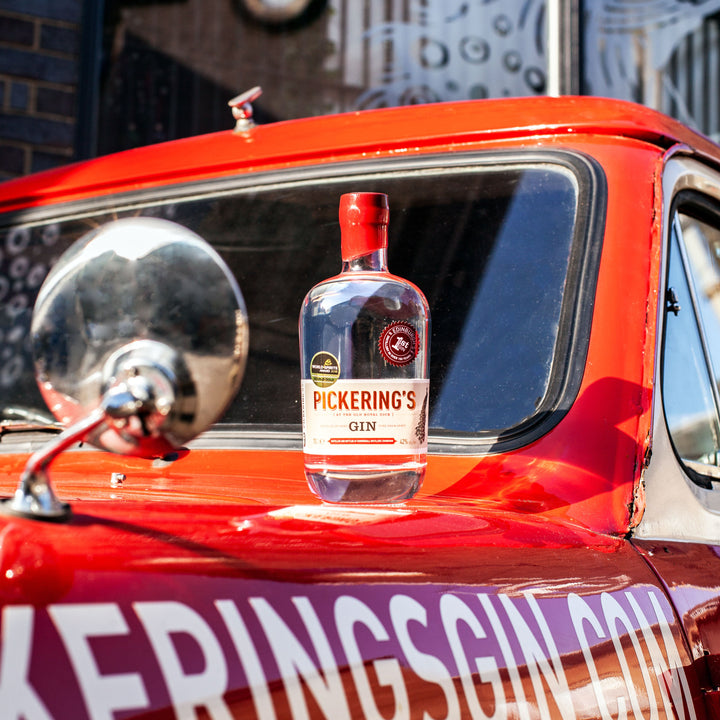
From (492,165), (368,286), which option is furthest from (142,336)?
(492,165)

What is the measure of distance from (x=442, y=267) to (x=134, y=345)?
94cm

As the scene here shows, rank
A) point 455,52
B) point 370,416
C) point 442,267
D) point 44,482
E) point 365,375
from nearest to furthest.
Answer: point 44,482 → point 370,416 → point 365,375 → point 442,267 → point 455,52

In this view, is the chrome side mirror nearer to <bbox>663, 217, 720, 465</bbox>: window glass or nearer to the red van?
the red van

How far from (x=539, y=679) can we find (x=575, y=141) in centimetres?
95

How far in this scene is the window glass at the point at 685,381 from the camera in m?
1.65

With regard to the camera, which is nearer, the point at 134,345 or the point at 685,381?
the point at 134,345

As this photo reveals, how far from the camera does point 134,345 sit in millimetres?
783

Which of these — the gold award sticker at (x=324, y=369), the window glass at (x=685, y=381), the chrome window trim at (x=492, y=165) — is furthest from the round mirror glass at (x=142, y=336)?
the window glass at (x=685, y=381)

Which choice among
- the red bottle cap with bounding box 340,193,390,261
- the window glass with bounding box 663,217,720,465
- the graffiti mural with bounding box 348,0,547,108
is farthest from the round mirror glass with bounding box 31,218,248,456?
the graffiti mural with bounding box 348,0,547,108

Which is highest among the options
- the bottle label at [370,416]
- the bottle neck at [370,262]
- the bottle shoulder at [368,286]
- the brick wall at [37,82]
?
the brick wall at [37,82]

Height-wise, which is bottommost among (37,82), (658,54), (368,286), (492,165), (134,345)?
(134,345)

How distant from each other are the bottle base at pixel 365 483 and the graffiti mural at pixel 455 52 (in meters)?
5.20

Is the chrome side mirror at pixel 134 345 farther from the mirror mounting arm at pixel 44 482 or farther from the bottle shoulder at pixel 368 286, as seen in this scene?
the bottle shoulder at pixel 368 286

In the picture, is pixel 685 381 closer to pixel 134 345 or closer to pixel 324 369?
pixel 324 369
